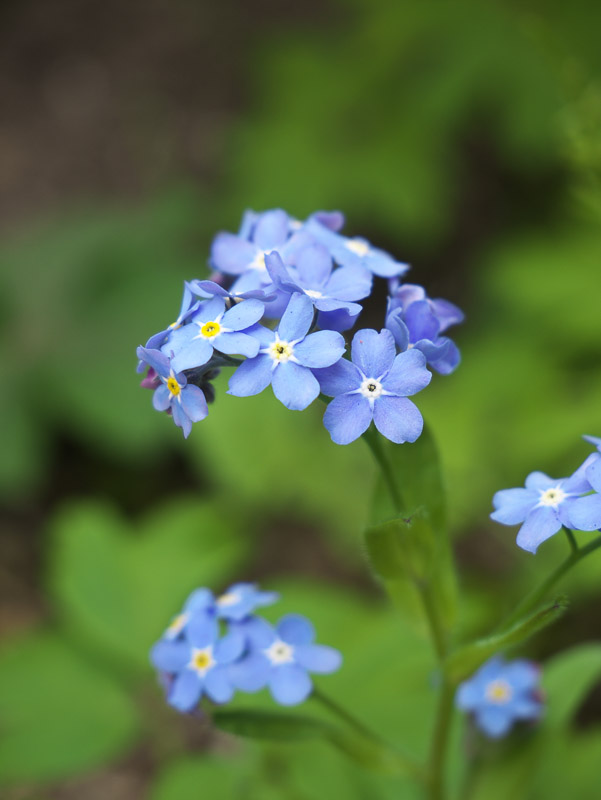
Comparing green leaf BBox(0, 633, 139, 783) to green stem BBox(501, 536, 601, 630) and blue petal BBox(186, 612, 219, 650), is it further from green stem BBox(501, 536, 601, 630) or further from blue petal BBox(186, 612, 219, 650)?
green stem BBox(501, 536, 601, 630)

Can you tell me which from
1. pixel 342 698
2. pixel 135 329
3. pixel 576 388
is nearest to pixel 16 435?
pixel 135 329

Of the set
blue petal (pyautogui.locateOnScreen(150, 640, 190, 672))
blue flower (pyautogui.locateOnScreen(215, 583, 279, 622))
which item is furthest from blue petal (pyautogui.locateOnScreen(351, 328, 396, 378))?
blue petal (pyautogui.locateOnScreen(150, 640, 190, 672))

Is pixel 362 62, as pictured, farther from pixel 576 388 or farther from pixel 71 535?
pixel 71 535

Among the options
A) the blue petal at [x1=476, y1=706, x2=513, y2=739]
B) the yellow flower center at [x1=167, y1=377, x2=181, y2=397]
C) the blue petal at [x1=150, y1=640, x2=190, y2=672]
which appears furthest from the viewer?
the blue petal at [x1=476, y1=706, x2=513, y2=739]

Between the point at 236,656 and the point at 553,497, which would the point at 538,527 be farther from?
the point at 236,656

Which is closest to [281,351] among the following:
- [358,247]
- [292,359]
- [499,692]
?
[292,359]

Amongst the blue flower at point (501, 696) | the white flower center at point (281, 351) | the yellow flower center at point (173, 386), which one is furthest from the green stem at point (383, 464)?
the blue flower at point (501, 696)

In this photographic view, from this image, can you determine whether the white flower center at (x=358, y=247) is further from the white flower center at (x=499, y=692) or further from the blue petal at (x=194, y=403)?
the white flower center at (x=499, y=692)
